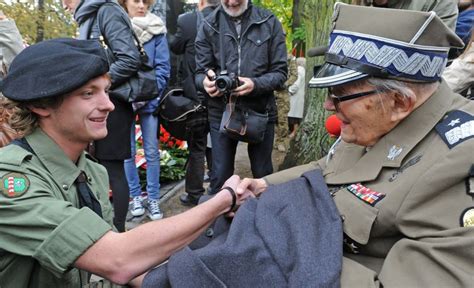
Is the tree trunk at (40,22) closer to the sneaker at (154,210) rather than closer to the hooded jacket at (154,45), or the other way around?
the hooded jacket at (154,45)

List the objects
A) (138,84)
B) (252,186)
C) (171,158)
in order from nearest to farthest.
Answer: (252,186) < (138,84) < (171,158)

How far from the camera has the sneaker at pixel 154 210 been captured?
4570 mm

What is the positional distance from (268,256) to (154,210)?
11.2 ft

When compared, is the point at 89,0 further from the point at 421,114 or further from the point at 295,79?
the point at 295,79

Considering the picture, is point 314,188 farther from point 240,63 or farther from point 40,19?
point 40,19

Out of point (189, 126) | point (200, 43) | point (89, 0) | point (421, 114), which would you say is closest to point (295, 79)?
point (189, 126)

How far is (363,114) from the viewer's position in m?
1.62

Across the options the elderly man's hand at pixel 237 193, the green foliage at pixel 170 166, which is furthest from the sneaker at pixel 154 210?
the elderly man's hand at pixel 237 193

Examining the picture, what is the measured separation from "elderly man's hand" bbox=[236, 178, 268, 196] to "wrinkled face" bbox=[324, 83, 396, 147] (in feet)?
1.40

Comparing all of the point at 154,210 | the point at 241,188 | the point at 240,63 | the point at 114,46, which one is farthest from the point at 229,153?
the point at 241,188

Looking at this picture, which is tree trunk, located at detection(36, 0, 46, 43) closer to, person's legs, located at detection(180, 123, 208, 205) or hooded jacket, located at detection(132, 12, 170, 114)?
hooded jacket, located at detection(132, 12, 170, 114)

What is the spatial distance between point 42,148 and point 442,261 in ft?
4.75

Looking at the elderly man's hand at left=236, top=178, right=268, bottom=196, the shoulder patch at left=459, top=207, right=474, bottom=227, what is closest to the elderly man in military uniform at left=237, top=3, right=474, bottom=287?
the shoulder patch at left=459, top=207, right=474, bottom=227

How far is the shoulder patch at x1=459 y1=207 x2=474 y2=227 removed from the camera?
49.4 inches
